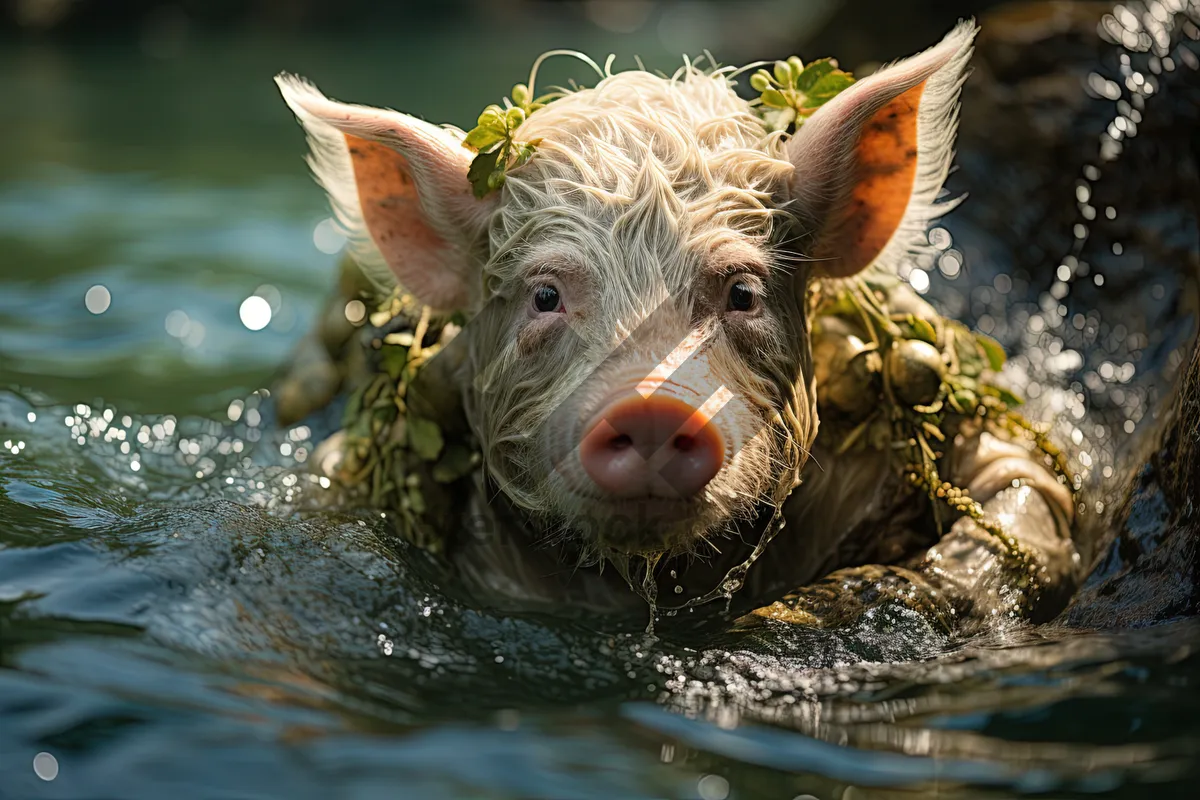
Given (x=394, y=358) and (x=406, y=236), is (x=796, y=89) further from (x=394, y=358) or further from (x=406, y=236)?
(x=394, y=358)

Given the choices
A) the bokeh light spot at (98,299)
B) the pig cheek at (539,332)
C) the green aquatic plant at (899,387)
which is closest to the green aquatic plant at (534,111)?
the pig cheek at (539,332)

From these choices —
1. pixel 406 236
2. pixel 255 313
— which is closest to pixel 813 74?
pixel 406 236

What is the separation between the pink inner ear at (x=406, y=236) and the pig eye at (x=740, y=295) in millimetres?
956

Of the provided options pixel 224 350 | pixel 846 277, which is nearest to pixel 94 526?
pixel 846 277

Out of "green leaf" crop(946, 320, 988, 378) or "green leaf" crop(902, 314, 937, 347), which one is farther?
"green leaf" crop(946, 320, 988, 378)

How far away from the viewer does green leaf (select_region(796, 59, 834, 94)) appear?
14.0 feet

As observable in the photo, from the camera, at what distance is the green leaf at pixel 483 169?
393 cm

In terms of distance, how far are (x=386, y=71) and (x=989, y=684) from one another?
19062 mm

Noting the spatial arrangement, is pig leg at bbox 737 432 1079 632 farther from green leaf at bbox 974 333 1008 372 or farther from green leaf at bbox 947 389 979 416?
green leaf at bbox 974 333 1008 372

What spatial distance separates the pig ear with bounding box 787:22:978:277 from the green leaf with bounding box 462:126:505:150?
842 millimetres

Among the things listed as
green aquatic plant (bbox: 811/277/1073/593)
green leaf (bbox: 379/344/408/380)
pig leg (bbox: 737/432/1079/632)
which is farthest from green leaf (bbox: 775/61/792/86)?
green leaf (bbox: 379/344/408/380)

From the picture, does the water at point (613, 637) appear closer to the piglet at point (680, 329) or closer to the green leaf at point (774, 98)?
the piglet at point (680, 329)

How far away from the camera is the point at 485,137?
156 inches

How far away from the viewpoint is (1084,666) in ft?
10.5
